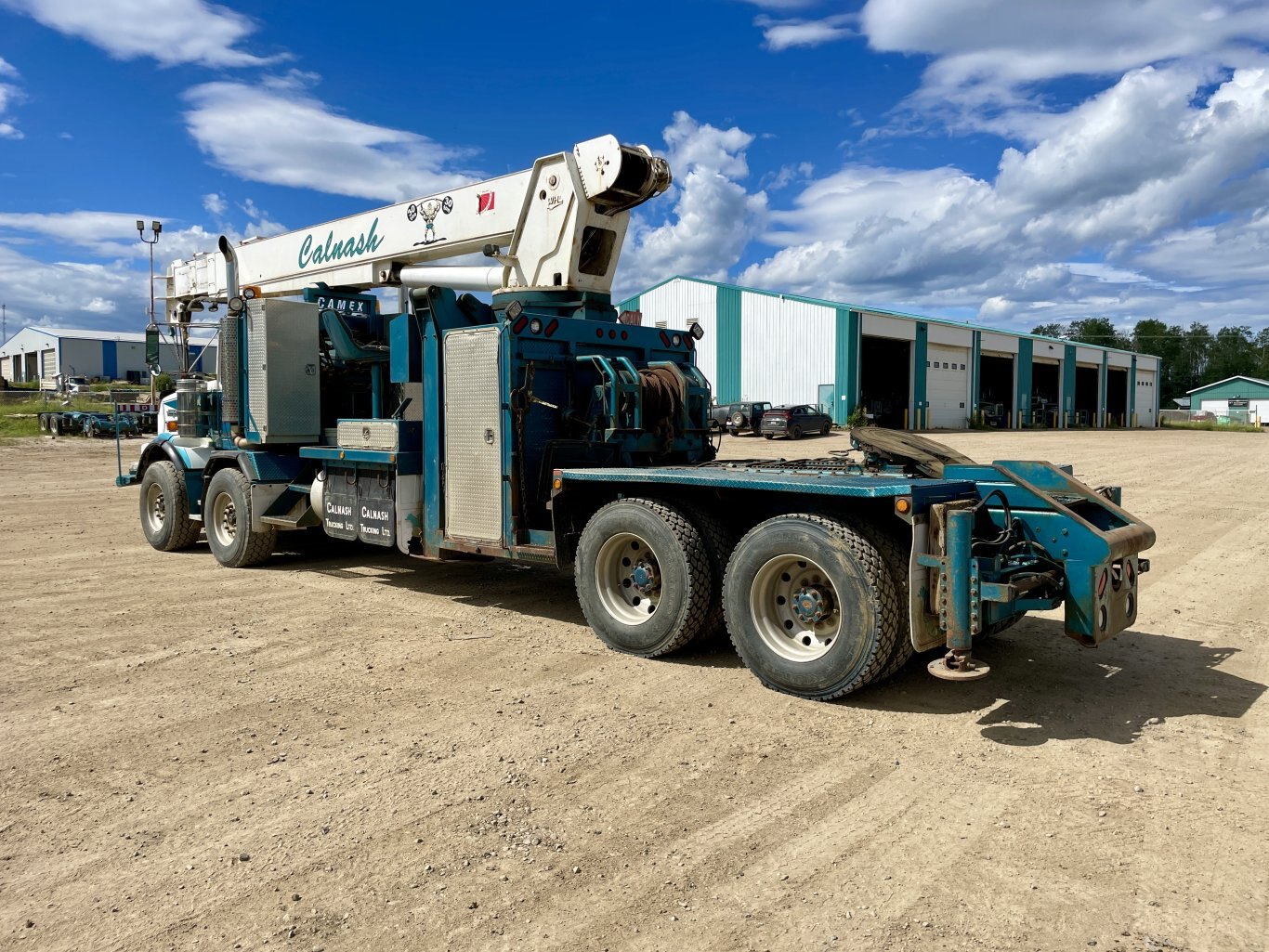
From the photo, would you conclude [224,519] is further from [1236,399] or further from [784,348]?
[1236,399]

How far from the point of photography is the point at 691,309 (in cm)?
4553

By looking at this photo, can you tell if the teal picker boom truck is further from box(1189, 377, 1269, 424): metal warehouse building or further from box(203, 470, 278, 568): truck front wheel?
box(1189, 377, 1269, 424): metal warehouse building

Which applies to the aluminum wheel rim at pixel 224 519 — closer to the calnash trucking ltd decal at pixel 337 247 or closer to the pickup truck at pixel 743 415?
the calnash trucking ltd decal at pixel 337 247

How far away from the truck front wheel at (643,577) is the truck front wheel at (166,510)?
20.4ft

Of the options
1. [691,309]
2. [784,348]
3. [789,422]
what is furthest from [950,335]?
[789,422]

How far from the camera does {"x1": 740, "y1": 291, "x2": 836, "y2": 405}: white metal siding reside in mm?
41469

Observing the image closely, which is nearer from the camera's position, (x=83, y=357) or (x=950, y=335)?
(x=950, y=335)

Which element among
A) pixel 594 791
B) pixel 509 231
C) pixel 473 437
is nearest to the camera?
pixel 594 791

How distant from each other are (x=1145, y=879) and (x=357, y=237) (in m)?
8.91

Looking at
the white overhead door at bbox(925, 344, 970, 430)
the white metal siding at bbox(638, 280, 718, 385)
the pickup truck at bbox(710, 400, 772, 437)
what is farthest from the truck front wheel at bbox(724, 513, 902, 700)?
the white overhead door at bbox(925, 344, 970, 430)

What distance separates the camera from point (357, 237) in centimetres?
984

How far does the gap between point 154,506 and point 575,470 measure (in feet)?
23.1

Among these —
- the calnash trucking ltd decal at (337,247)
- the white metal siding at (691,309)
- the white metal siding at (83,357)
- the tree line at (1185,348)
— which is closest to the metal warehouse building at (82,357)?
the white metal siding at (83,357)

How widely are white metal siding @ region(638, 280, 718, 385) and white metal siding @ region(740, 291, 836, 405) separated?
1.57m
